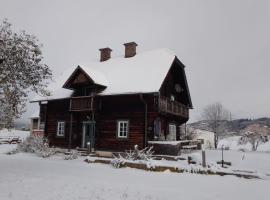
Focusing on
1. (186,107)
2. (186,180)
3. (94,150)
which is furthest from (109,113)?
(186,180)

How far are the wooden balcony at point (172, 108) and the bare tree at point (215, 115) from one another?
2342 centimetres

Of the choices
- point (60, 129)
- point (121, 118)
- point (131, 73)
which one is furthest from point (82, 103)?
point (131, 73)

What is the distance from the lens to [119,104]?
75.5 ft

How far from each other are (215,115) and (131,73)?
31593 millimetres

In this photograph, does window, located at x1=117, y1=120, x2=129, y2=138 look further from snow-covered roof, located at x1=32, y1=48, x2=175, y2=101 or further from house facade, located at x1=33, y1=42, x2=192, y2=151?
snow-covered roof, located at x1=32, y1=48, x2=175, y2=101

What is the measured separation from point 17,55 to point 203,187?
10403mm

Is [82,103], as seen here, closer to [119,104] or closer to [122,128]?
[119,104]

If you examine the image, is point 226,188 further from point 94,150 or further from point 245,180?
point 94,150

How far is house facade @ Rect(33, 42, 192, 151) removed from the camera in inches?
858

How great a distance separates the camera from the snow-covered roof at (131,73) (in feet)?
71.8

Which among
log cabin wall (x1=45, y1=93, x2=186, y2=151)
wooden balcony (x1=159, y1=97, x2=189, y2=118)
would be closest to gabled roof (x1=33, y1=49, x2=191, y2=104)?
log cabin wall (x1=45, y1=93, x2=186, y2=151)

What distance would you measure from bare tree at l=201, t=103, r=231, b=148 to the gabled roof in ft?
89.9

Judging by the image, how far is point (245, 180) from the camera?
12383 millimetres

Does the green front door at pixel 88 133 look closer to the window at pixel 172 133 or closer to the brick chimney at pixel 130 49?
the window at pixel 172 133
